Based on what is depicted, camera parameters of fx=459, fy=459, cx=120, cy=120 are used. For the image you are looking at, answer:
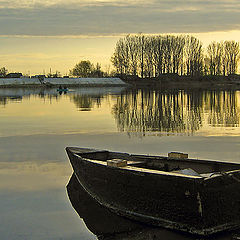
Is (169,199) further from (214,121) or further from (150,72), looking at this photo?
(150,72)

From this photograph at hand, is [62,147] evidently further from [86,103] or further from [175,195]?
[86,103]

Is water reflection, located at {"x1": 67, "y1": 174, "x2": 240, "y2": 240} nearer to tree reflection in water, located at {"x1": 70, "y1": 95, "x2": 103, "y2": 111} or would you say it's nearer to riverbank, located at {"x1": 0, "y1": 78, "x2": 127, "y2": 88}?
tree reflection in water, located at {"x1": 70, "y1": 95, "x2": 103, "y2": 111}

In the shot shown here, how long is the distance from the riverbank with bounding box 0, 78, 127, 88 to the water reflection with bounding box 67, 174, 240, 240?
111879mm

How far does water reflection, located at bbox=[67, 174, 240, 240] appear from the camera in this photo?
908cm

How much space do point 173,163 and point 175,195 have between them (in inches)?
106

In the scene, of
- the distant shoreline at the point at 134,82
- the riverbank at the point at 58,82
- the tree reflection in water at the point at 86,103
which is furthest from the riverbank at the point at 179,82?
the tree reflection in water at the point at 86,103

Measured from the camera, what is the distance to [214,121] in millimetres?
29188

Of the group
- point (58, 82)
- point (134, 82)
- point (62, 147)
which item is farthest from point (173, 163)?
point (58, 82)

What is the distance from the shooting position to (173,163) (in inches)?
459

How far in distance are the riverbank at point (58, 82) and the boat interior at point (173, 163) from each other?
362 feet

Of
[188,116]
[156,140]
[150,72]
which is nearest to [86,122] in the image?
[188,116]

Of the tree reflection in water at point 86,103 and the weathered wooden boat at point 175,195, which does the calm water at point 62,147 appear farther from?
the tree reflection in water at point 86,103

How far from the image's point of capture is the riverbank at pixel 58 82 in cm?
12346

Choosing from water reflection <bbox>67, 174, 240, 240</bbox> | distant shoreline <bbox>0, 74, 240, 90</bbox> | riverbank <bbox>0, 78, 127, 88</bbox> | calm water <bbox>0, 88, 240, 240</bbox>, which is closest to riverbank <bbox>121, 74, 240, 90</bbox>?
distant shoreline <bbox>0, 74, 240, 90</bbox>
